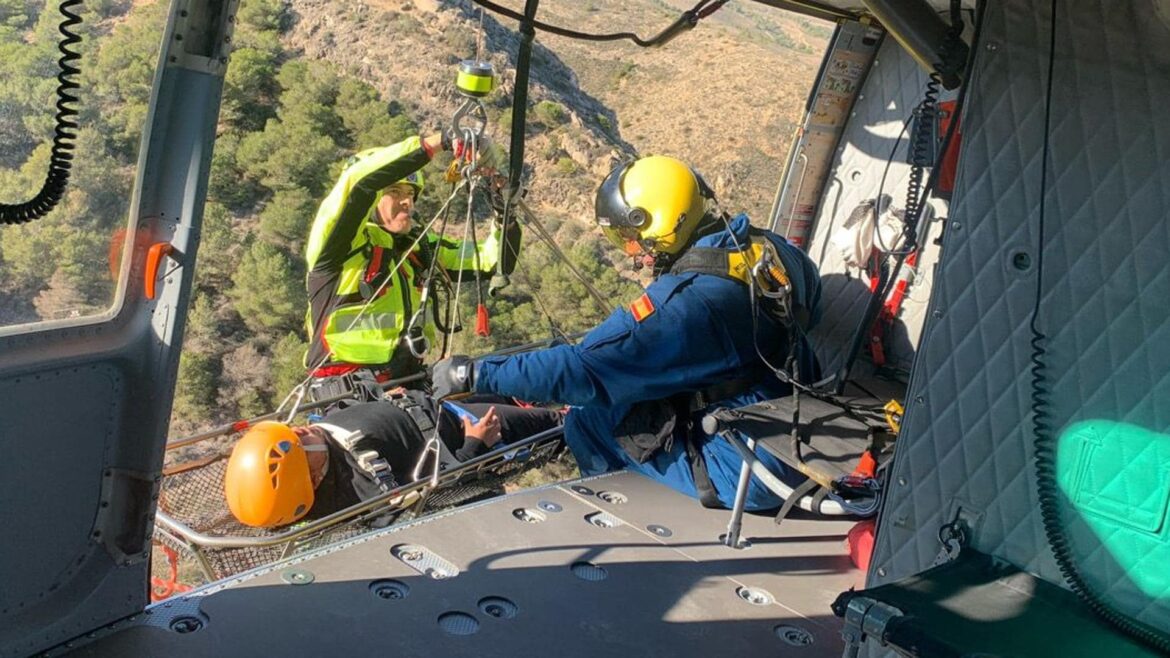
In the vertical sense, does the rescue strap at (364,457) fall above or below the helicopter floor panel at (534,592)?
below

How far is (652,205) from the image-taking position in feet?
14.7

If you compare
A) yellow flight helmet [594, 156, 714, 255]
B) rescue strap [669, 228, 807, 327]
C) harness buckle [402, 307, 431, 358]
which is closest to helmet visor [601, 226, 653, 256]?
yellow flight helmet [594, 156, 714, 255]

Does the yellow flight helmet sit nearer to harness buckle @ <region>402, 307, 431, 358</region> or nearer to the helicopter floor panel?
the helicopter floor panel

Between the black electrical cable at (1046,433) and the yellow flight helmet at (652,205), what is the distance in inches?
85.8

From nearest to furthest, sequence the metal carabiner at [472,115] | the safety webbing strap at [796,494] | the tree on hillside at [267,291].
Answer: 1. the safety webbing strap at [796,494]
2. the metal carabiner at [472,115]
3. the tree on hillside at [267,291]

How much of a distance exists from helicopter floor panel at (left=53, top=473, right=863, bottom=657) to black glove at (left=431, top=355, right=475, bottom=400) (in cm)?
57

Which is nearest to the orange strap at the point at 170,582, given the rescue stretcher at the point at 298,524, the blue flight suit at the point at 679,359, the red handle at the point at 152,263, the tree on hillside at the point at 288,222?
the rescue stretcher at the point at 298,524

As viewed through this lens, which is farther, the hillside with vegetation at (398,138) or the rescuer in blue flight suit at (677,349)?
the hillside with vegetation at (398,138)

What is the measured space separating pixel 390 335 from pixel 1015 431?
484 centimetres

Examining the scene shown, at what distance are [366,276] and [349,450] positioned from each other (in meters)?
1.87

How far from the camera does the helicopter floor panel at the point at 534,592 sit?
9.69ft

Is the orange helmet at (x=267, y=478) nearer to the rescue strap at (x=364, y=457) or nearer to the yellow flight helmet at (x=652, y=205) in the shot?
the rescue strap at (x=364, y=457)

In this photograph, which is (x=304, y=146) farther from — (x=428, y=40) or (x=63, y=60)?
(x=63, y=60)

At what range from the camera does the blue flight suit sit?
4.14 metres
